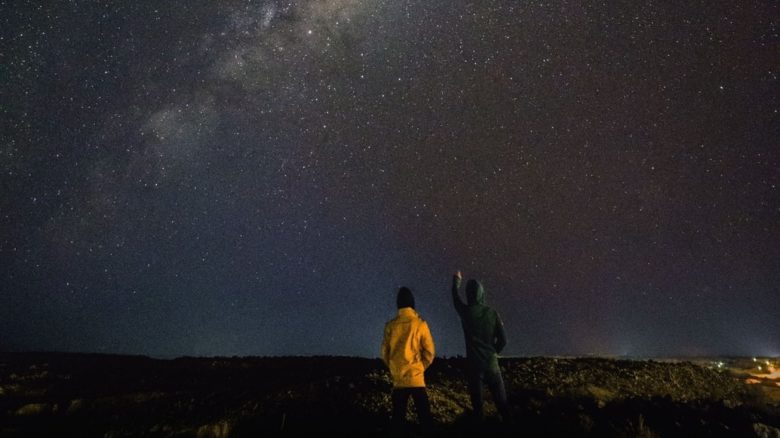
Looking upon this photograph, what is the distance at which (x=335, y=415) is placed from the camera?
23.1 ft

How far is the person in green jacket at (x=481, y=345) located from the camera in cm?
538

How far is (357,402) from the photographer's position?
7.57 metres

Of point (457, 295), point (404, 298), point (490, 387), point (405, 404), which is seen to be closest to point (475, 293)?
point (457, 295)

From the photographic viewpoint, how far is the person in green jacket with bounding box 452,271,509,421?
538 cm

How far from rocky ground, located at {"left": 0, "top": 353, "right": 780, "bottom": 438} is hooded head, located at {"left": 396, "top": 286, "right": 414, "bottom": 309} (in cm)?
151

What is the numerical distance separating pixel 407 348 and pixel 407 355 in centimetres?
8

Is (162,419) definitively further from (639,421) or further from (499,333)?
(639,421)

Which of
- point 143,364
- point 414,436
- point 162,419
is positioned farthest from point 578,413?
point 143,364

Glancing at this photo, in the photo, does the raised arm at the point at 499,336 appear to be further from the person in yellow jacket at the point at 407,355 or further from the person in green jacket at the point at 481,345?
the person in yellow jacket at the point at 407,355

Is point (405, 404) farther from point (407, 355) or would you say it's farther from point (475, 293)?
point (475, 293)

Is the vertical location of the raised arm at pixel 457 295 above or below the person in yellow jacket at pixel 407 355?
above

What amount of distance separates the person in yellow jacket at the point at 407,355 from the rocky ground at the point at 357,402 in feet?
1.31

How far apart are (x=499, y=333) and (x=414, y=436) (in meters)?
2.07

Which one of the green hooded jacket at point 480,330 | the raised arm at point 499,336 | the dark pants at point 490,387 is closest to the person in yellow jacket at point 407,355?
the green hooded jacket at point 480,330
